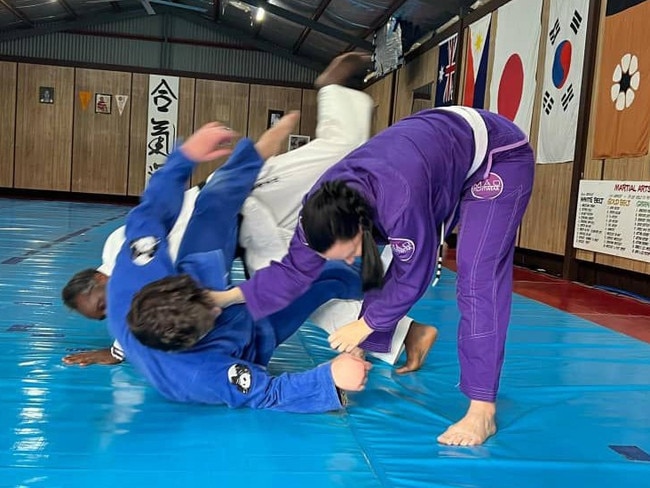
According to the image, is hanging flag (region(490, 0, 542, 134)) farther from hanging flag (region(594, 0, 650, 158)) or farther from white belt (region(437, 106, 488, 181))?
white belt (region(437, 106, 488, 181))

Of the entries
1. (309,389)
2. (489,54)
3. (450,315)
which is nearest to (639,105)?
(450,315)

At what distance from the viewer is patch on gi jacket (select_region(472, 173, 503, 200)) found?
5.71ft

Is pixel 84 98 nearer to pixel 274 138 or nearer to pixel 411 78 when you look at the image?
pixel 411 78

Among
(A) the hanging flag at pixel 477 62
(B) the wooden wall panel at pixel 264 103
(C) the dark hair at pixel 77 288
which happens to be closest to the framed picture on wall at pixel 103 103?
(B) the wooden wall panel at pixel 264 103

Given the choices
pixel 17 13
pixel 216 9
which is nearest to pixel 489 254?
pixel 216 9

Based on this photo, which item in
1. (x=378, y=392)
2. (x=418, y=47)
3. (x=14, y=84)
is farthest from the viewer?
(x=14, y=84)

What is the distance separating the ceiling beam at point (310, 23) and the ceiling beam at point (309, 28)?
14 cm

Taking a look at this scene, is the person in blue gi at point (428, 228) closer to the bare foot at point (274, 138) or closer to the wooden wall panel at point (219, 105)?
the bare foot at point (274, 138)

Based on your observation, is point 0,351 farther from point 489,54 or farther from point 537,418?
point 489,54

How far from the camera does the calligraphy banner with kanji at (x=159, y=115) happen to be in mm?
14023

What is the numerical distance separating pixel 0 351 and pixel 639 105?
4.41 metres

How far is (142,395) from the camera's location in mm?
1875

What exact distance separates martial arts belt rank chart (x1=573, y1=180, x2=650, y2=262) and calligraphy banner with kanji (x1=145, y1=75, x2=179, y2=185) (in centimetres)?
1030

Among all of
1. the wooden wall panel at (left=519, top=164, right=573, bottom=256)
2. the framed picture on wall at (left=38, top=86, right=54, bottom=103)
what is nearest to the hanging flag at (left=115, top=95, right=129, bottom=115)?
the framed picture on wall at (left=38, top=86, right=54, bottom=103)
